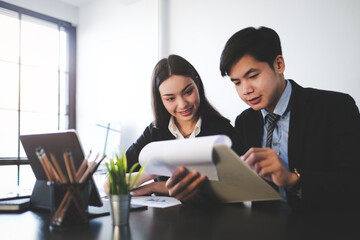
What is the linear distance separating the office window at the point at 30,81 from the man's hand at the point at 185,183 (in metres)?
3.20

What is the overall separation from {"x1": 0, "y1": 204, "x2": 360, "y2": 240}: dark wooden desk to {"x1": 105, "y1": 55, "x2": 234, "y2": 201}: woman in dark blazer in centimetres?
55

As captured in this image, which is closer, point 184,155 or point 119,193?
point 119,193

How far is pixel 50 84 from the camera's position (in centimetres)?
477

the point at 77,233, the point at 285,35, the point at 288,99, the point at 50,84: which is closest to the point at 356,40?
the point at 285,35

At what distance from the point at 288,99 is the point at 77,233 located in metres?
1.09

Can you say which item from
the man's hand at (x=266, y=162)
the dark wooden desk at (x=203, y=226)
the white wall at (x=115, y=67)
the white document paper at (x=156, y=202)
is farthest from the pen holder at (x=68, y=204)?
the white wall at (x=115, y=67)

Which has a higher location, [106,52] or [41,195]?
[106,52]

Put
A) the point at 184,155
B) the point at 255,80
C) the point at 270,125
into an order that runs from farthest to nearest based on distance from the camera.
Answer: the point at 270,125, the point at 255,80, the point at 184,155

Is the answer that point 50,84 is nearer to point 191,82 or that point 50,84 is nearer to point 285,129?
point 191,82

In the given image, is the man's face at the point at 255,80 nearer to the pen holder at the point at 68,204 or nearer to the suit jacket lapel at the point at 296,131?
the suit jacket lapel at the point at 296,131

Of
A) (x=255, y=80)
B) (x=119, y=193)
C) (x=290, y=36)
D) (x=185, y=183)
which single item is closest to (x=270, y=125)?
(x=255, y=80)

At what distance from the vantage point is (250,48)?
Answer: 4.56 ft

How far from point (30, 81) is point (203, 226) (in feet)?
14.1

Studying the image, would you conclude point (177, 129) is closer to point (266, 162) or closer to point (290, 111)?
point (290, 111)
